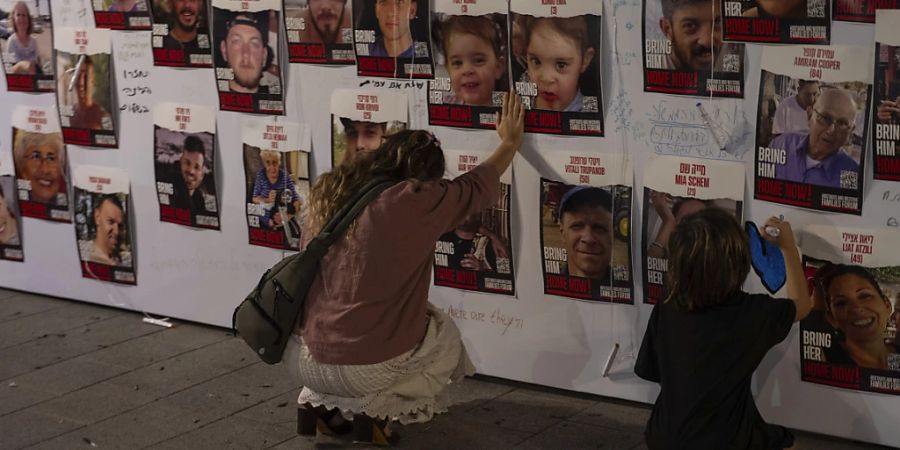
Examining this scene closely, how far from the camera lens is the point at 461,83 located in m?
4.67

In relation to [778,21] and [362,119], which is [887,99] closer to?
[778,21]

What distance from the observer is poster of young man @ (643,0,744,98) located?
13.5ft

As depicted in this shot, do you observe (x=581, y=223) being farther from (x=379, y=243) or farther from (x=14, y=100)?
(x=14, y=100)

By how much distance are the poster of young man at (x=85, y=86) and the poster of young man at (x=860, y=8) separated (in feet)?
11.2

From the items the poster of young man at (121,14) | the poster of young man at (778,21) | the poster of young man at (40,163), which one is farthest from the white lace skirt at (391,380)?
the poster of young man at (40,163)

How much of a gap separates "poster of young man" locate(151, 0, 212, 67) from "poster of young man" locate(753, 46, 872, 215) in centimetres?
256

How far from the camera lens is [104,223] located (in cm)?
598

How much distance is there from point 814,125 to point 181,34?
2.88 meters

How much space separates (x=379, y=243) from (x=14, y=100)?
2.97m

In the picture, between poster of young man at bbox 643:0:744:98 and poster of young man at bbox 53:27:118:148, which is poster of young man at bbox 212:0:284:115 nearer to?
poster of young man at bbox 53:27:118:148

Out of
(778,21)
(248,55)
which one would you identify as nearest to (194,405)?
(248,55)

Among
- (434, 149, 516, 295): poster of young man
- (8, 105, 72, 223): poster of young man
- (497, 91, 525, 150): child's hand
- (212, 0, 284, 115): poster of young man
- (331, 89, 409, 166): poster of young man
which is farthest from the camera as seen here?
(8, 105, 72, 223): poster of young man

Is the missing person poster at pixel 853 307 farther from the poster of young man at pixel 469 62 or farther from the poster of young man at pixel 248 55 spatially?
the poster of young man at pixel 248 55

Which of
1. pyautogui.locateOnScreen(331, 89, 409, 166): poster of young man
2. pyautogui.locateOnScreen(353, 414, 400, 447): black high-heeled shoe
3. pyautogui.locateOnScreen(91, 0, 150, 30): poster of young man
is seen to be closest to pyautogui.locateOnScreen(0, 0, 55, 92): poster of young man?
pyautogui.locateOnScreen(91, 0, 150, 30): poster of young man
